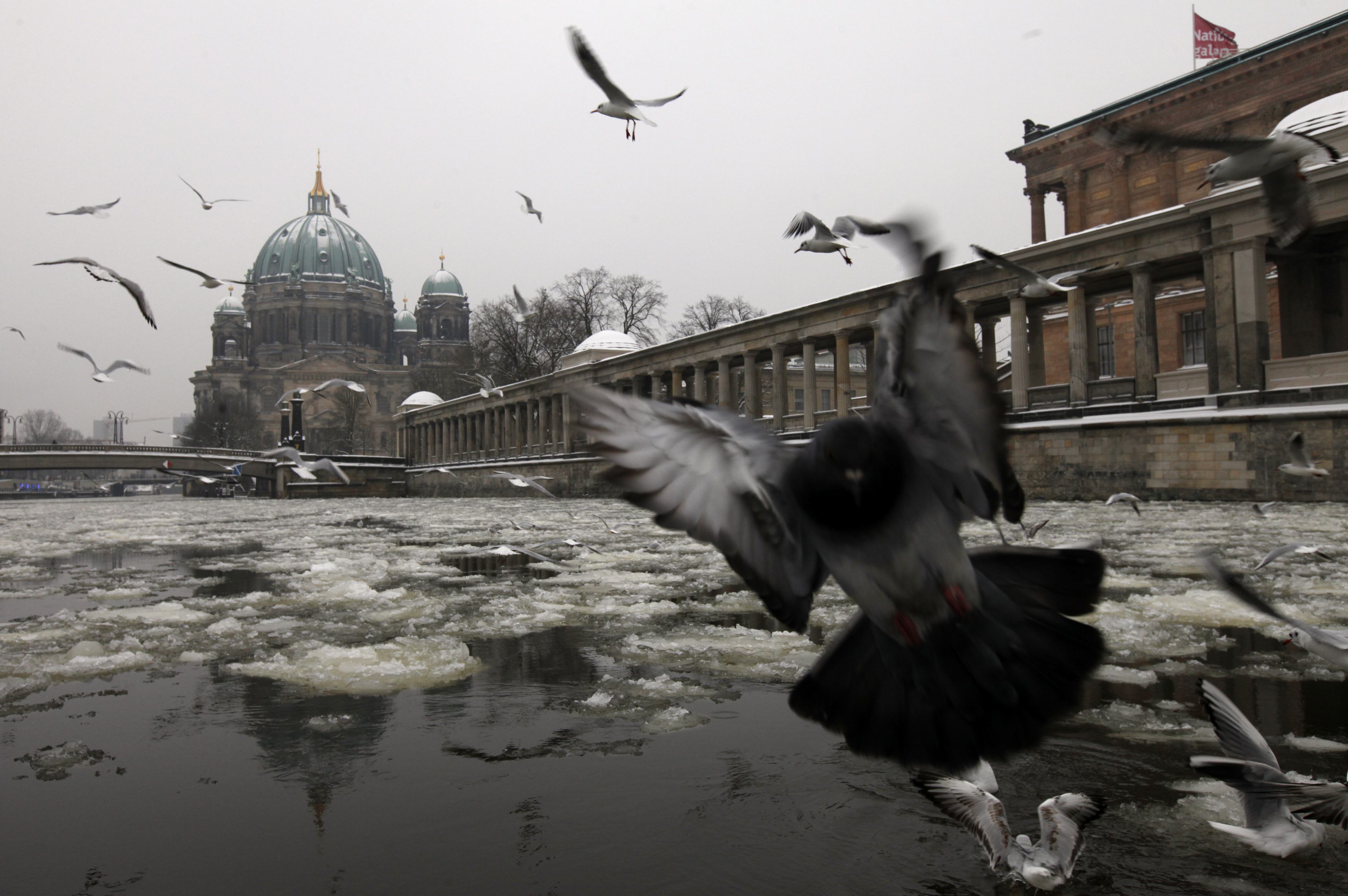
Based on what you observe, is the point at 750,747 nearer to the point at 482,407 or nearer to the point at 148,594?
the point at 148,594

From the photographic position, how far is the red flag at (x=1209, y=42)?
37.3 metres

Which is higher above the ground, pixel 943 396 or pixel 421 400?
pixel 421 400

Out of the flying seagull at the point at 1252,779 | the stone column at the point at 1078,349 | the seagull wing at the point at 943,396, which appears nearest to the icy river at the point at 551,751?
the flying seagull at the point at 1252,779

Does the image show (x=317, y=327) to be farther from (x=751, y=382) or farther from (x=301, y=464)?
(x=301, y=464)

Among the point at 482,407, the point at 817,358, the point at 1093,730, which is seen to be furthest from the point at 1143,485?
the point at 482,407

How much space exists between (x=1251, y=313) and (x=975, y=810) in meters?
24.7

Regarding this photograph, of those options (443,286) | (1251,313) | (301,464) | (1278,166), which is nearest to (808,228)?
(1278,166)

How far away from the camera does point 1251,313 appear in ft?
71.8

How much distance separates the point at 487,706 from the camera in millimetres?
3791

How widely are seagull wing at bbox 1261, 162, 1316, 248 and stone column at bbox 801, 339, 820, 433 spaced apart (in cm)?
3349

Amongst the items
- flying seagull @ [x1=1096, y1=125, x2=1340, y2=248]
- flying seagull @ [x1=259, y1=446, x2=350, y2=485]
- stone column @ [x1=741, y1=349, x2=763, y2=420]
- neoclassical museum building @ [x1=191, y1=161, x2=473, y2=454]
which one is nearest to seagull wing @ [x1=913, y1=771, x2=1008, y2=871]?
flying seagull @ [x1=1096, y1=125, x2=1340, y2=248]

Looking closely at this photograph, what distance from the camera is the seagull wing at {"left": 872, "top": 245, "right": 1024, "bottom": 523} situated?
192 centimetres

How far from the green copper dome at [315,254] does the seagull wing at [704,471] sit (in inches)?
5253

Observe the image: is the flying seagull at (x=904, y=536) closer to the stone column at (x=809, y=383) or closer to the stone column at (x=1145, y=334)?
the stone column at (x=1145, y=334)
